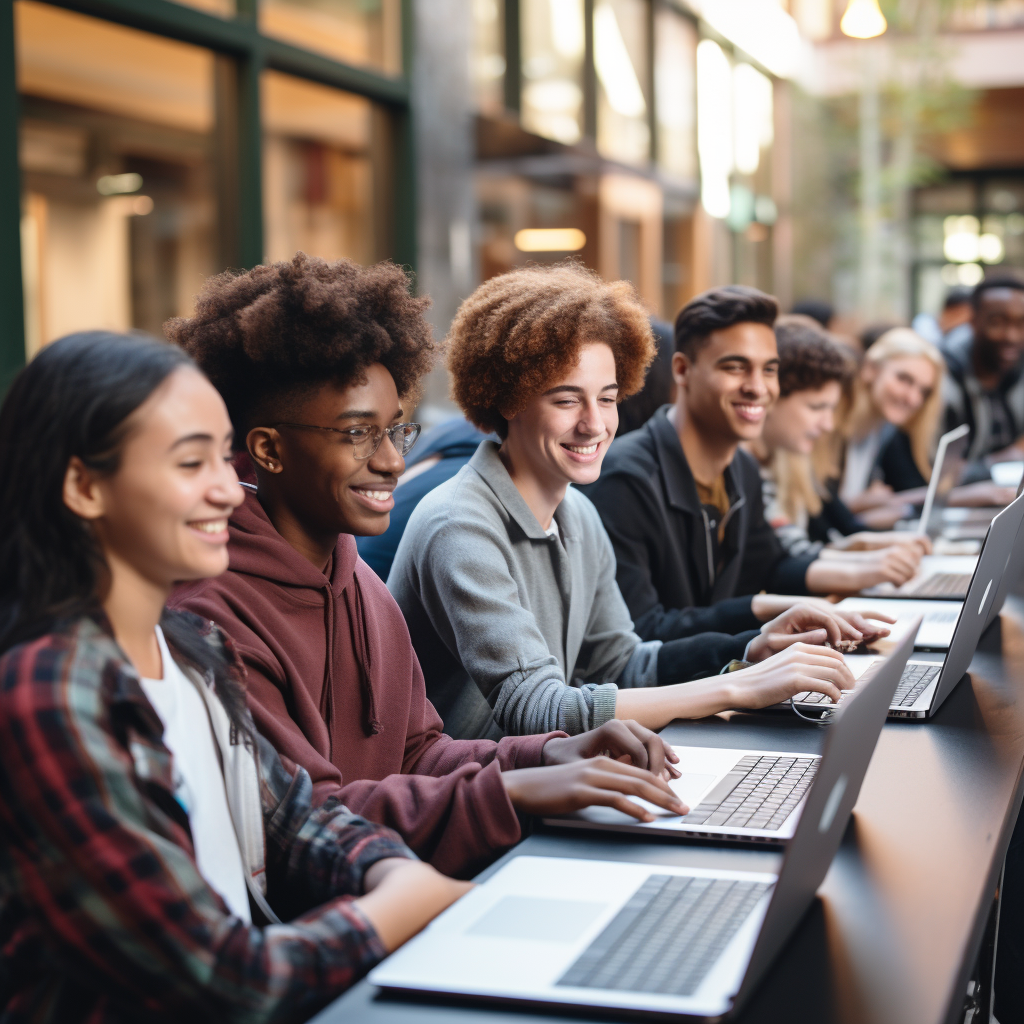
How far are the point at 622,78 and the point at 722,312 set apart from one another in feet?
22.2

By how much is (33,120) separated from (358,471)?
3118 millimetres

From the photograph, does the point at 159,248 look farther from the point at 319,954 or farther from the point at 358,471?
the point at 319,954

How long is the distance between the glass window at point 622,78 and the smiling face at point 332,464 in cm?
731

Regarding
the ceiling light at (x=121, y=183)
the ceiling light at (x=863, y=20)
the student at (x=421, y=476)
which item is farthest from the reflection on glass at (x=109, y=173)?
the ceiling light at (x=863, y=20)

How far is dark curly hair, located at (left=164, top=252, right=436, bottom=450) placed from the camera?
1605 mm

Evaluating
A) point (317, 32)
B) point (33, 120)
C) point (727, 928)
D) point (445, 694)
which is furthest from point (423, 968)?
point (317, 32)

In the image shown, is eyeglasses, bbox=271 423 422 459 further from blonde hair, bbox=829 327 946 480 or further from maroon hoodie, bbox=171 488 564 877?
blonde hair, bbox=829 327 946 480

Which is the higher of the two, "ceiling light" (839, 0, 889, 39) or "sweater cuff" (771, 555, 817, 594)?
"ceiling light" (839, 0, 889, 39)

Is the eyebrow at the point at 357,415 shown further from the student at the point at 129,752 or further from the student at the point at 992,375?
the student at the point at 992,375

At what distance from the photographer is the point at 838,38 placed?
46.7 feet


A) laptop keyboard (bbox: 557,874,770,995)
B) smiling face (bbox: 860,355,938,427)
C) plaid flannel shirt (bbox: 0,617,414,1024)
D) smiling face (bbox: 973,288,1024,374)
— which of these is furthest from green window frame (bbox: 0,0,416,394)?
laptop keyboard (bbox: 557,874,770,995)

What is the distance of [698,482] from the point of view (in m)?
2.92

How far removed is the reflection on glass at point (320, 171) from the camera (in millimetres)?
5238

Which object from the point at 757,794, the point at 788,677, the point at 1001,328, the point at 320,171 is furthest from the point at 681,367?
the point at 1001,328
